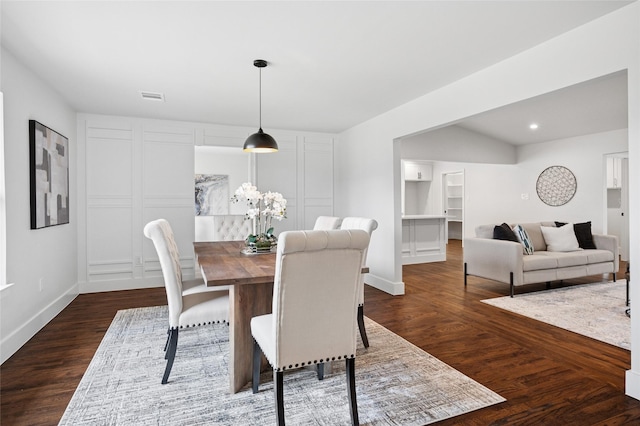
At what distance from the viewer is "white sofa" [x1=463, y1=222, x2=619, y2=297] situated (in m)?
4.48

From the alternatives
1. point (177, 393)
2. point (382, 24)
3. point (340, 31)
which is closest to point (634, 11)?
point (382, 24)

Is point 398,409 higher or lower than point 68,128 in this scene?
lower

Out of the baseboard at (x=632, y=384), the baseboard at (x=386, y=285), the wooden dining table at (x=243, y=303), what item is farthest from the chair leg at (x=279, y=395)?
the baseboard at (x=386, y=285)

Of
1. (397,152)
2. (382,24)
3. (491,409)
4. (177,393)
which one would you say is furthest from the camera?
(397,152)

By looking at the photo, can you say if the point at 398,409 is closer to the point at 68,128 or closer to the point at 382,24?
the point at 382,24

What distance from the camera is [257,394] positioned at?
2.20 meters

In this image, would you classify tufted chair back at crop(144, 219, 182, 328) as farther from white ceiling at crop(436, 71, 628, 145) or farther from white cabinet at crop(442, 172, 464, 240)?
white cabinet at crop(442, 172, 464, 240)

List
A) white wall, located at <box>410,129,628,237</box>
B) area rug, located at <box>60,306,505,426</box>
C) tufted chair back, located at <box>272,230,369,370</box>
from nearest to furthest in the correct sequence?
tufted chair back, located at <box>272,230,369,370</box> < area rug, located at <box>60,306,505,426</box> < white wall, located at <box>410,129,628,237</box>

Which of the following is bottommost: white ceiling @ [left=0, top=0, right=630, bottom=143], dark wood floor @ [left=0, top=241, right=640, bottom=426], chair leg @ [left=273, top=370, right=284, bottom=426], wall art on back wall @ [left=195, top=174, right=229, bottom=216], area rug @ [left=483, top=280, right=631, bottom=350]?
dark wood floor @ [left=0, top=241, right=640, bottom=426]

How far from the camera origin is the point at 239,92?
12.9 ft

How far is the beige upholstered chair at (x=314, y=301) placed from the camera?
1658 millimetres

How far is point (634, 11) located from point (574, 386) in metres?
2.33

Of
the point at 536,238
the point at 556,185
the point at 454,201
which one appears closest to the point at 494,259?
the point at 536,238

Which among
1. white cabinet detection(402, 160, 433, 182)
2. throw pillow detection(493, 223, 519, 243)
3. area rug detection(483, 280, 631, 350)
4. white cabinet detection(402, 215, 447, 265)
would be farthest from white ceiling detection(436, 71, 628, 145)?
area rug detection(483, 280, 631, 350)
